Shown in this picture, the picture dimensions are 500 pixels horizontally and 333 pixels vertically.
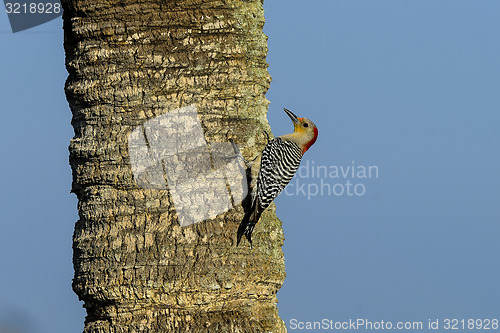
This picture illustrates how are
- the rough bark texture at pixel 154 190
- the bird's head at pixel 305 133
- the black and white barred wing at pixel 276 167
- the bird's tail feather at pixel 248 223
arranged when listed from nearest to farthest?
the rough bark texture at pixel 154 190
the bird's tail feather at pixel 248 223
the black and white barred wing at pixel 276 167
the bird's head at pixel 305 133

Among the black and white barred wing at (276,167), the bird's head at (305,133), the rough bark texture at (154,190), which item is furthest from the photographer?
the bird's head at (305,133)

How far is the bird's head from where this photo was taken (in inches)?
333

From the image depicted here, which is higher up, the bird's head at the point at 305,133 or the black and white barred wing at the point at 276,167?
the bird's head at the point at 305,133

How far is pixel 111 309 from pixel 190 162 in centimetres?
124

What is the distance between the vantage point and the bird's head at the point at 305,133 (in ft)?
27.8

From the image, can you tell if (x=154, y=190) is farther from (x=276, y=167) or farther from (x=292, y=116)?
(x=292, y=116)

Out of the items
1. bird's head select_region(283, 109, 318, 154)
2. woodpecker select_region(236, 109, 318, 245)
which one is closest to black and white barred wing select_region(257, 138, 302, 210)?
woodpecker select_region(236, 109, 318, 245)

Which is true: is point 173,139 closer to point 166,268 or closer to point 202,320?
point 166,268

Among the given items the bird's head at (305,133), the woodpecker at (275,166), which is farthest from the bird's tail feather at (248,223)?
the bird's head at (305,133)

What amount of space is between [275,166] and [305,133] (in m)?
1.38

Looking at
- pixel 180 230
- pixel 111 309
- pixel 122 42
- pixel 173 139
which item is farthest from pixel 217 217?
pixel 122 42

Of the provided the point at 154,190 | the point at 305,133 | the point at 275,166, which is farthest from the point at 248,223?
the point at 305,133

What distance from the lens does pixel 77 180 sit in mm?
5863

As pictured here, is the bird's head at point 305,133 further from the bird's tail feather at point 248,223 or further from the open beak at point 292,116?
the bird's tail feather at point 248,223
